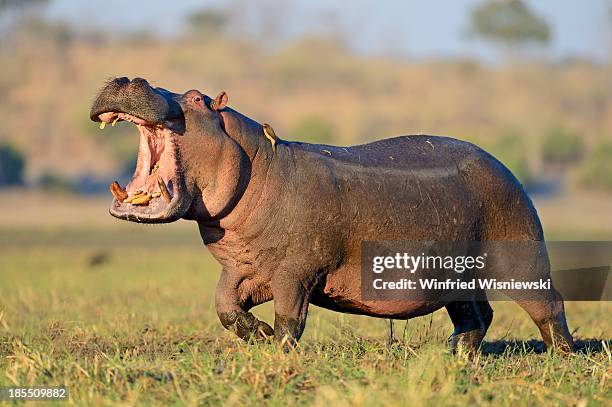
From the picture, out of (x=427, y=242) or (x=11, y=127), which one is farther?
(x=11, y=127)

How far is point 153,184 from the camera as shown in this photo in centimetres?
549

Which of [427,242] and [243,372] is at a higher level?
[427,242]

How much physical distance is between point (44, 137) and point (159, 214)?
39488 mm

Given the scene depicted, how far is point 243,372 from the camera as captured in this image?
185 inches

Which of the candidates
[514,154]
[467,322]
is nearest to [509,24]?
[514,154]

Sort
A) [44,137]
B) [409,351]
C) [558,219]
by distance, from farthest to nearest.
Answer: [44,137], [558,219], [409,351]

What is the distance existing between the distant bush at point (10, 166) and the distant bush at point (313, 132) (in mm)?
11103

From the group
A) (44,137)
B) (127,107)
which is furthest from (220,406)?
(44,137)

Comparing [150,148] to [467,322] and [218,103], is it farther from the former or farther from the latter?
[467,322]

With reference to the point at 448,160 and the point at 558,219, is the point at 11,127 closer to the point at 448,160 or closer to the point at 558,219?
the point at 558,219

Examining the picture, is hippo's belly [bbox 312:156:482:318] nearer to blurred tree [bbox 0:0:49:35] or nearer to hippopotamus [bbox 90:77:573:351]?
hippopotamus [bbox 90:77:573:351]

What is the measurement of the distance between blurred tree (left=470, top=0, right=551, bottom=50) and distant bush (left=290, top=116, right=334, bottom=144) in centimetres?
1711

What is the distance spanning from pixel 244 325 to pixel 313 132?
34.6 metres

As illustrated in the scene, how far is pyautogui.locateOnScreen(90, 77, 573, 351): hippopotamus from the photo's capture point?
544 cm
